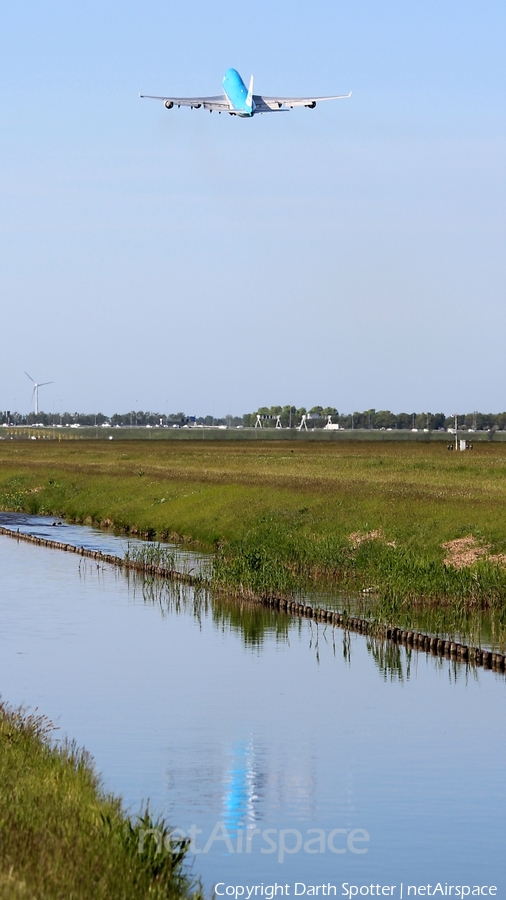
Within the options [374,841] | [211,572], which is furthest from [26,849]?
[211,572]

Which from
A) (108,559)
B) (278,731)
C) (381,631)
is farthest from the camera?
(108,559)

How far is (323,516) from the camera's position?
6644 centimetres

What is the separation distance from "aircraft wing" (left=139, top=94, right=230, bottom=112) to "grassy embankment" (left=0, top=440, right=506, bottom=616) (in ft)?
81.8

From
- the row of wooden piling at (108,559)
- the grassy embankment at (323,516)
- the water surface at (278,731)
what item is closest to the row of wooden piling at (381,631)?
the row of wooden piling at (108,559)

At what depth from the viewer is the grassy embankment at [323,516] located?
4894 cm

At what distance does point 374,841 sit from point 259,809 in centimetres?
238

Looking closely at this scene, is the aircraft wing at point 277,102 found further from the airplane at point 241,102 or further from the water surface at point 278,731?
the water surface at point 278,731

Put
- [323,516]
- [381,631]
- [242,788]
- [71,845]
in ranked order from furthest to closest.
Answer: [323,516] → [381,631] → [242,788] → [71,845]

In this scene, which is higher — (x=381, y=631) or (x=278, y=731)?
(x=381, y=631)

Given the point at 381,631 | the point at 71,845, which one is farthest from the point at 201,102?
the point at 71,845

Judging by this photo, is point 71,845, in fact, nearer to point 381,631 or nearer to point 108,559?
point 381,631

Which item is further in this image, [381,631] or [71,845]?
[381,631]

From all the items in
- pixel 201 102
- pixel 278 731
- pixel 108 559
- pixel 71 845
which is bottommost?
pixel 278 731

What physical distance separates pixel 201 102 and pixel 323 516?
96.2 feet
